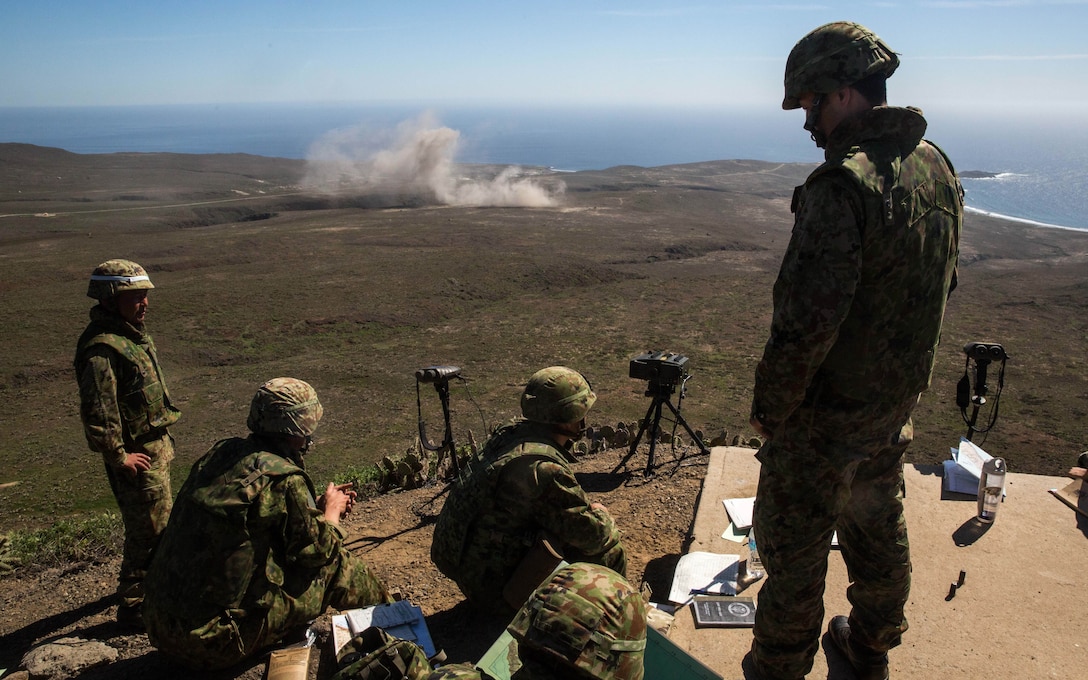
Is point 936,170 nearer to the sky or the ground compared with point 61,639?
nearer to the sky

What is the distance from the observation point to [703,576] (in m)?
4.10

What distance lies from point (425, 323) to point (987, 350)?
13.4 m

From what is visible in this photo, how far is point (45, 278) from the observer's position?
62.6 ft

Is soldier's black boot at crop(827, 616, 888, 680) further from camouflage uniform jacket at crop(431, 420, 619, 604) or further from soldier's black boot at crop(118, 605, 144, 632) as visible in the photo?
soldier's black boot at crop(118, 605, 144, 632)

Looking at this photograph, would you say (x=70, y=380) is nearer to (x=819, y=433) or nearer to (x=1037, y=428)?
(x=819, y=433)

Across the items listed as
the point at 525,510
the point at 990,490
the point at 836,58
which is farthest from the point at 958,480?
the point at 836,58

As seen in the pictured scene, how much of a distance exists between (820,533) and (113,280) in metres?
4.04

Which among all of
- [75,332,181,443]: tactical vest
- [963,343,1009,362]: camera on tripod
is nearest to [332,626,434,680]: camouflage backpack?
[75,332,181,443]: tactical vest

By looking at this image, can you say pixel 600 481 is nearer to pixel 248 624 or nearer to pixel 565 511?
pixel 565 511

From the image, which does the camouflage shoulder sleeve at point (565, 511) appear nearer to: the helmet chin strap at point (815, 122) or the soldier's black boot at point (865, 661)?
the soldier's black boot at point (865, 661)

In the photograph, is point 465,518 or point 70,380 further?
point 70,380

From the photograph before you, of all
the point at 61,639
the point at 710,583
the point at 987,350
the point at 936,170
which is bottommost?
the point at 61,639

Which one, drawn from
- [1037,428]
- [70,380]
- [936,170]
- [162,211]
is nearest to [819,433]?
[936,170]

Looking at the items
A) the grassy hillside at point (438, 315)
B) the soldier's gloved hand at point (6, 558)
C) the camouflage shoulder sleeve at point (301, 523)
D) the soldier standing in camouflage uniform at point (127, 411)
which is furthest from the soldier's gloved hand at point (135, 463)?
the grassy hillside at point (438, 315)
